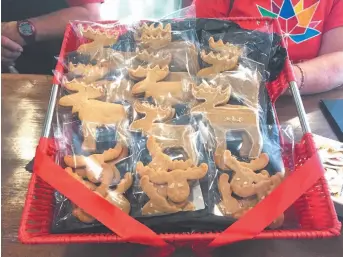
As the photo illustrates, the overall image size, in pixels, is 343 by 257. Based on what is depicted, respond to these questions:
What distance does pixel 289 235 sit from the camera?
0.53 metres

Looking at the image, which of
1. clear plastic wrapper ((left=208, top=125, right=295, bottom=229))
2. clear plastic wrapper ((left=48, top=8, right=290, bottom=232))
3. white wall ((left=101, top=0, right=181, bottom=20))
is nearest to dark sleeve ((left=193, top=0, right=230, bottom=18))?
clear plastic wrapper ((left=48, top=8, right=290, bottom=232))

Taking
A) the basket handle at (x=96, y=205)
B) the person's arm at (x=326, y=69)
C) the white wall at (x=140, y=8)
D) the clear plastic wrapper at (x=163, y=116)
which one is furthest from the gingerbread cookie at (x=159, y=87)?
the white wall at (x=140, y=8)

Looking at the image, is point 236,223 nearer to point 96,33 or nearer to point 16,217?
point 16,217

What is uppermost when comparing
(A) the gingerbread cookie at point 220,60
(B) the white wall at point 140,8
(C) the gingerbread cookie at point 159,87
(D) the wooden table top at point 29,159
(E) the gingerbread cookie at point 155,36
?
(E) the gingerbread cookie at point 155,36

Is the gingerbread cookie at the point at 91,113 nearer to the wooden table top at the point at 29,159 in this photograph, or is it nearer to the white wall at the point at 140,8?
the wooden table top at the point at 29,159

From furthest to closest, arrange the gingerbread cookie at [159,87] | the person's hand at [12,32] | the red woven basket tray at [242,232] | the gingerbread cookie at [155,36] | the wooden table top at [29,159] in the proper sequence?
1. the person's hand at [12,32]
2. the gingerbread cookie at [155,36]
3. the gingerbread cookie at [159,87]
4. the wooden table top at [29,159]
5. the red woven basket tray at [242,232]

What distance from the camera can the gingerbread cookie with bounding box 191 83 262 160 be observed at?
662 millimetres

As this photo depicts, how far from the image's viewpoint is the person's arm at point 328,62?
961 millimetres

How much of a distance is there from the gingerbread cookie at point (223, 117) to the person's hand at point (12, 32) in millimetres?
735

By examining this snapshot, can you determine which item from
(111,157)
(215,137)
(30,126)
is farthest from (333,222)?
(30,126)

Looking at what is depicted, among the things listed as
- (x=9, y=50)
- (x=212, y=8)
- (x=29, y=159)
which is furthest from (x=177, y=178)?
(x=9, y=50)

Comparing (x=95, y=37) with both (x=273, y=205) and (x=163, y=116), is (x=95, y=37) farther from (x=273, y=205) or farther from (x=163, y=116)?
(x=273, y=205)

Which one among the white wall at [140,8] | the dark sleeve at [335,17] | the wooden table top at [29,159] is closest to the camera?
the wooden table top at [29,159]

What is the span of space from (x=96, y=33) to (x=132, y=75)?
175mm
